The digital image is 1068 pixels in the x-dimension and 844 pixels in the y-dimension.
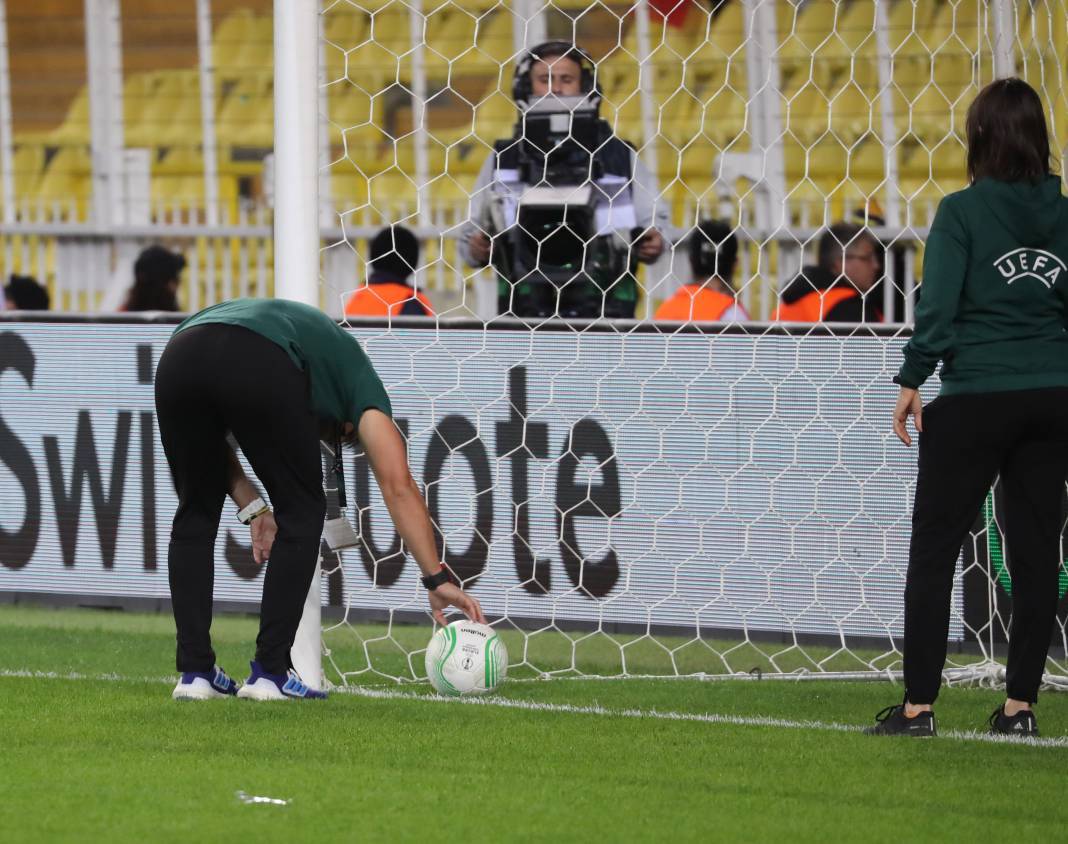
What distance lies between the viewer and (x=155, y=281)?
9.91m

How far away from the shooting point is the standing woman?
4.34m

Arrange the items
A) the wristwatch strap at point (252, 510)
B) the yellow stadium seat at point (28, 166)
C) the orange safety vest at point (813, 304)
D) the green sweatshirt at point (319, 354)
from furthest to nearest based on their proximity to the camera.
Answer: the yellow stadium seat at point (28, 166) → the orange safety vest at point (813, 304) → the wristwatch strap at point (252, 510) → the green sweatshirt at point (319, 354)

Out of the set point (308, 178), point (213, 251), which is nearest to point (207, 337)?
point (308, 178)

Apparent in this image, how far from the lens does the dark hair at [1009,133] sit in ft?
14.2

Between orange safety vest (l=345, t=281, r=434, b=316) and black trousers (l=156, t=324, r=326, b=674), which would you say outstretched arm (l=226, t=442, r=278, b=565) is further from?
orange safety vest (l=345, t=281, r=434, b=316)

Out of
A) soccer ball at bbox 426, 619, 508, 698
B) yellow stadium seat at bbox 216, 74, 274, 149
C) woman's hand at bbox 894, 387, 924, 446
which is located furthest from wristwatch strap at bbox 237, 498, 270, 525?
yellow stadium seat at bbox 216, 74, 274, 149

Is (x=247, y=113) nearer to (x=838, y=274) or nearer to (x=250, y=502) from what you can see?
(x=838, y=274)

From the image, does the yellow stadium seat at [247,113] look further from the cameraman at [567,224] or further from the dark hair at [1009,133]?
the dark hair at [1009,133]

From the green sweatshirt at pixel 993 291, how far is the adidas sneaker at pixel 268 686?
1.84m

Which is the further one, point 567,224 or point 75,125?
point 75,125

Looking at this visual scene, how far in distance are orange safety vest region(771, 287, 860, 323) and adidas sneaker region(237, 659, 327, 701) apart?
295 cm

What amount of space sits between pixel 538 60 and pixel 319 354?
2.95 meters

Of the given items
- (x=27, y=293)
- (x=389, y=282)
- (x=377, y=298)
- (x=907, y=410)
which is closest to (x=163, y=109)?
(x=27, y=293)

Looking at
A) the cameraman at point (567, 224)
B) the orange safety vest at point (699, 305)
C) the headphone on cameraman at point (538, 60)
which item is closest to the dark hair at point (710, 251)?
the orange safety vest at point (699, 305)
